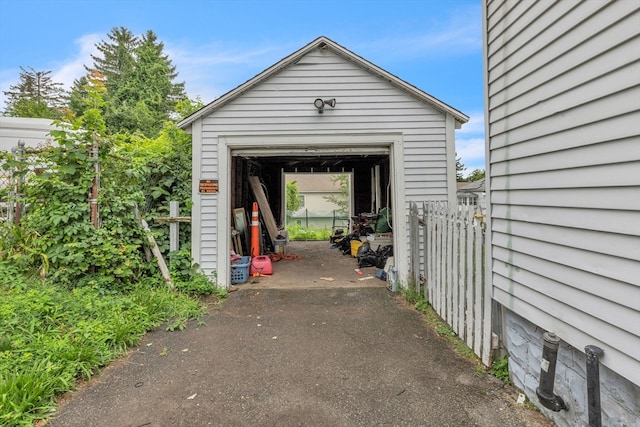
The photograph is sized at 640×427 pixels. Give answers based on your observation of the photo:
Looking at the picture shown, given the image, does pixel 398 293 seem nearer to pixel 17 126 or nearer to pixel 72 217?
pixel 72 217

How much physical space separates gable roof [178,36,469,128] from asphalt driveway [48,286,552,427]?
318cm

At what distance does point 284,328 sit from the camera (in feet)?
11.3

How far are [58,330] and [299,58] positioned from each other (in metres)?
4.65

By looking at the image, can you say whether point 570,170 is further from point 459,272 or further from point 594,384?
point 459,272

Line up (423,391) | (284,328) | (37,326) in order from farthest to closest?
1. (284,328)
2. (37,326)
3. (423,391)

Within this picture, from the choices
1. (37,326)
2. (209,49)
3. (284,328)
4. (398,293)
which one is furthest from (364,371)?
(209,49)

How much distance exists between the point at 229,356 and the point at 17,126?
933 cm

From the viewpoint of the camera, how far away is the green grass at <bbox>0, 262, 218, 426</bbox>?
6.71ft

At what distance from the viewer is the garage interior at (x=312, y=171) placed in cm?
538

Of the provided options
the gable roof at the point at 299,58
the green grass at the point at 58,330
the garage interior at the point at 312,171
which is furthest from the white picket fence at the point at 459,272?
the green grass at the point at 58,330

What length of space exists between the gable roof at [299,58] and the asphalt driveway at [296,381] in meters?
3.18

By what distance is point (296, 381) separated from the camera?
2.39 m

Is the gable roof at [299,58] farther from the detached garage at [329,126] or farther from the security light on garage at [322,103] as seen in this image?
the security light on garage at [322,103]

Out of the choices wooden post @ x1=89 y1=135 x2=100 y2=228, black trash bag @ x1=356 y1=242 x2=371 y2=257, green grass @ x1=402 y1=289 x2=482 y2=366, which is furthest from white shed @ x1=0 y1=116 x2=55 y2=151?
green grass @ x1=402 y1=289 x2=482 y2=366
